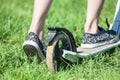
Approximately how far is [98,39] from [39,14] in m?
0.56

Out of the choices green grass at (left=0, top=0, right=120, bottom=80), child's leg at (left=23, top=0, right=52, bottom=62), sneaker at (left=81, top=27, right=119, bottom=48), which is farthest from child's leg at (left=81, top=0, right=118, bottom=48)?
child's leg at (left=23, top=0, right=52, bottom=62)

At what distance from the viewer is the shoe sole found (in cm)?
411

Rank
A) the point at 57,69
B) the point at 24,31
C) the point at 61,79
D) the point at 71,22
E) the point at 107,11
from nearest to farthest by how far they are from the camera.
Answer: the point at 61,79 → the point at 57,69 → the point at 24,31 → the point at 71,22 → the point at 107,11

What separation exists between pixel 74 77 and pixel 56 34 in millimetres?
379

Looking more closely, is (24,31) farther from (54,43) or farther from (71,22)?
(54,43)

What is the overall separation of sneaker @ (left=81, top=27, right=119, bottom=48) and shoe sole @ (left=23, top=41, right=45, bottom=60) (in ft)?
1.44

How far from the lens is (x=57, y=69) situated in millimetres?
4172

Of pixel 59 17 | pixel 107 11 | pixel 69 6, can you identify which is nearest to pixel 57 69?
pixel 59 17

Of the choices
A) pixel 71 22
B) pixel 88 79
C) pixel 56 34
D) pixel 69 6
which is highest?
pixel 56 34

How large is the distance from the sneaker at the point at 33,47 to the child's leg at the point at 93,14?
0.48 meters

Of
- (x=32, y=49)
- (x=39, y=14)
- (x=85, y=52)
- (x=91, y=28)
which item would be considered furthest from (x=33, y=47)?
(x=91, y=28)

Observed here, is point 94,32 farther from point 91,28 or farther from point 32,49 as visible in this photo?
point 32,49

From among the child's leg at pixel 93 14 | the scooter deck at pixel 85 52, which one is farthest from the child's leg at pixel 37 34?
the child's leg at pixel 93 14

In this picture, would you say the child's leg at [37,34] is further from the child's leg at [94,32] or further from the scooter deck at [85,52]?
the child's leg at [94,32]
